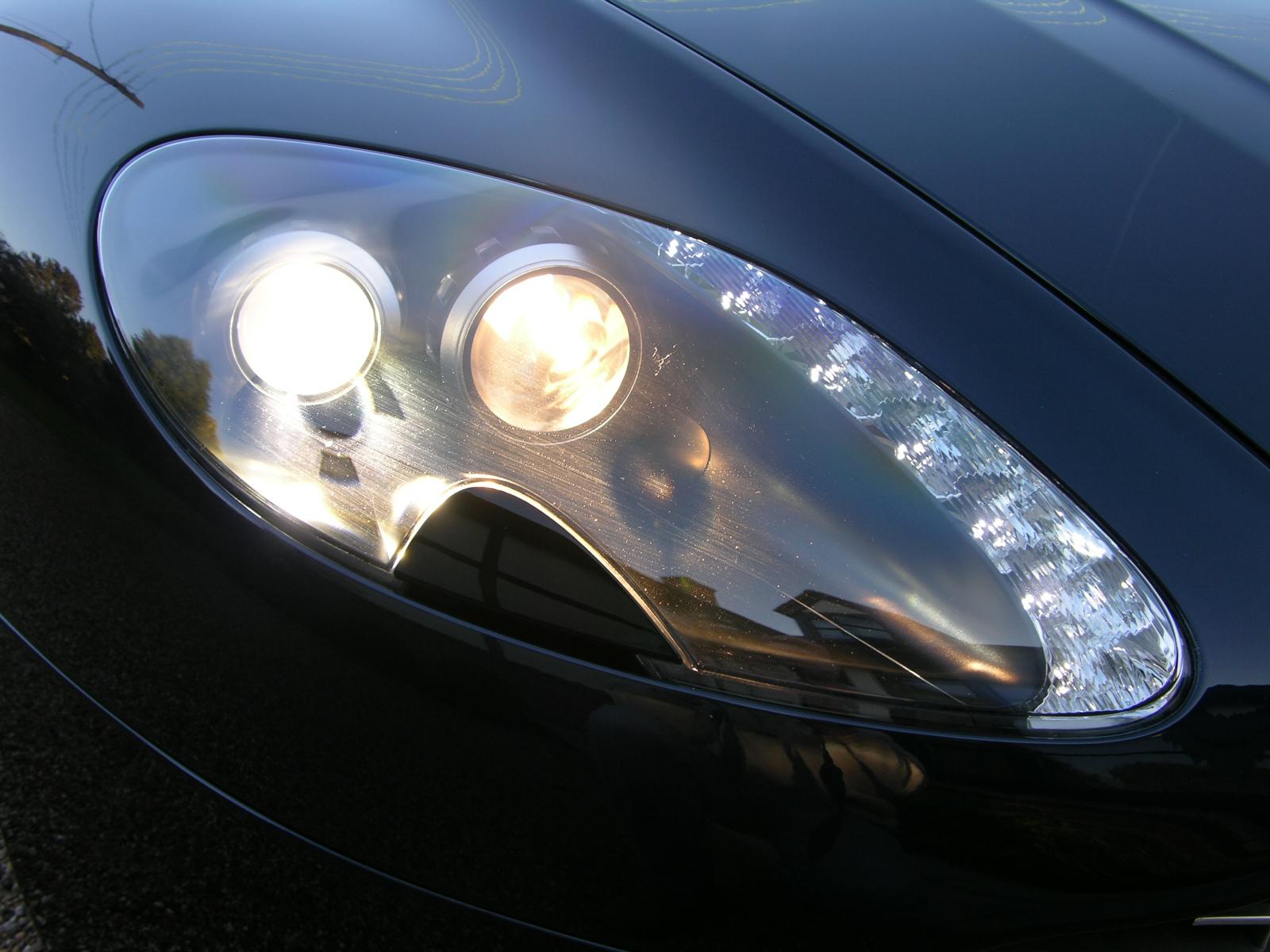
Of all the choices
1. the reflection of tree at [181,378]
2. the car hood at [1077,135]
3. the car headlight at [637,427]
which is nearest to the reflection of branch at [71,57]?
the car headlight at [637,427]

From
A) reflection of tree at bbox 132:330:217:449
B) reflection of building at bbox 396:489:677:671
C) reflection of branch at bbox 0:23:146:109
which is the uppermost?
reflection of branch at bbox 0:23:146:109

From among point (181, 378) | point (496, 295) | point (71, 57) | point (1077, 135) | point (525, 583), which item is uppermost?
point (1077, 135)

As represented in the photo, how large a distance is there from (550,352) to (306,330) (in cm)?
22

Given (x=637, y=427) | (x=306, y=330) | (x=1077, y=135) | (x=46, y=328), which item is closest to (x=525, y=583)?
(x=637, y=427)

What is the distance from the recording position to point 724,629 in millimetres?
835

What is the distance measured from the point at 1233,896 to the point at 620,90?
886 mm

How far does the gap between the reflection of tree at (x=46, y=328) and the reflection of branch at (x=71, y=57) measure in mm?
187

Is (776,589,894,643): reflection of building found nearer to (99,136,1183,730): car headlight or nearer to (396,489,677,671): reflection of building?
(99,136,1183,730): car headlight

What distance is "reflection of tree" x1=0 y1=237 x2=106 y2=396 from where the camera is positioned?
0.96m

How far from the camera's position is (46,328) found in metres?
0.98

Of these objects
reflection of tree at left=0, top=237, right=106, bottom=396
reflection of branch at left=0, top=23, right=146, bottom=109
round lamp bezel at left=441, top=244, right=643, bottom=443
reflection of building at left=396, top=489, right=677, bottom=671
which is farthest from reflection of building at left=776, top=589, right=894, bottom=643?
reflection of branch at left=0, top=23, right=146, bottom=109

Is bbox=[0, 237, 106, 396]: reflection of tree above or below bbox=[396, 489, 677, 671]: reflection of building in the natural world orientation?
above

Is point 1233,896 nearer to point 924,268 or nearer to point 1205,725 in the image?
point 1205,725

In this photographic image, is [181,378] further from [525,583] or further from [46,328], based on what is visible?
[525,583]
